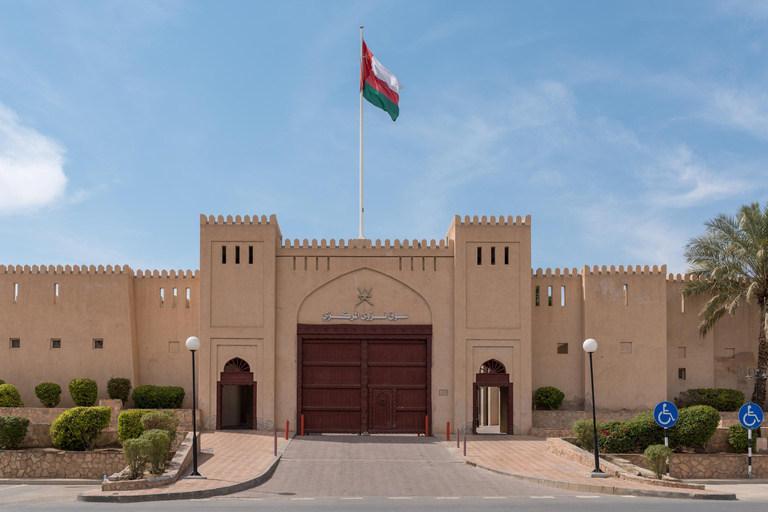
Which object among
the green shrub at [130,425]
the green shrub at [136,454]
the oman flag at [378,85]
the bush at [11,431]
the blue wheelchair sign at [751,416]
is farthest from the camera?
the oman flag at [378,85]

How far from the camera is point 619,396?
2803 centimetres

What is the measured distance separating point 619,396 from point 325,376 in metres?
10.5

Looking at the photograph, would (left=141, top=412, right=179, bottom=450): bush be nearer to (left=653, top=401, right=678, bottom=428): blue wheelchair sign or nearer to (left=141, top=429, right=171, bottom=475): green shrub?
(left=141, top=429, right=171, bottom=475): green shrub

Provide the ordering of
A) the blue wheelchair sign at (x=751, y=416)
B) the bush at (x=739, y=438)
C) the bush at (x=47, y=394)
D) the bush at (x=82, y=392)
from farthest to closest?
the bush at (x=82, y=392) → the bush at (x=47, y=394) → the bush at (x=739, y=438) → the blue wheelchair sign at (x=751, y=416)

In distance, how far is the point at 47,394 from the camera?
27.4 metres

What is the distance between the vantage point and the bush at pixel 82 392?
27.5 m

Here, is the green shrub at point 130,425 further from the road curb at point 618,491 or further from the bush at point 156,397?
the road curb at point 618,491

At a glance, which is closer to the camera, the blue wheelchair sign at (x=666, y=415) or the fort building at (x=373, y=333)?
the blue wheelchair sign at (x=666, y=415)

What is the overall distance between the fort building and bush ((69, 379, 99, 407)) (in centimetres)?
79

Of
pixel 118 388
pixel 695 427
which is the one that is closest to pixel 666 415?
pixel 695 427

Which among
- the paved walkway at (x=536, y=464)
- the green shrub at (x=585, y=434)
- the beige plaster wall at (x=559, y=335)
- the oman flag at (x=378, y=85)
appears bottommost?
the paved walkway at (x=536, y=464)

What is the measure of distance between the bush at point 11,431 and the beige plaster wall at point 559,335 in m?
16.9

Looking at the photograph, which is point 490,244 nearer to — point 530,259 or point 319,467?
point 530,259

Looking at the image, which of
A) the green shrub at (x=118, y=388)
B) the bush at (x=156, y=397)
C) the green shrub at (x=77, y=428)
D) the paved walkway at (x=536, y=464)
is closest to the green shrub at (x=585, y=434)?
the paved walkway at (x=536, y=464)
